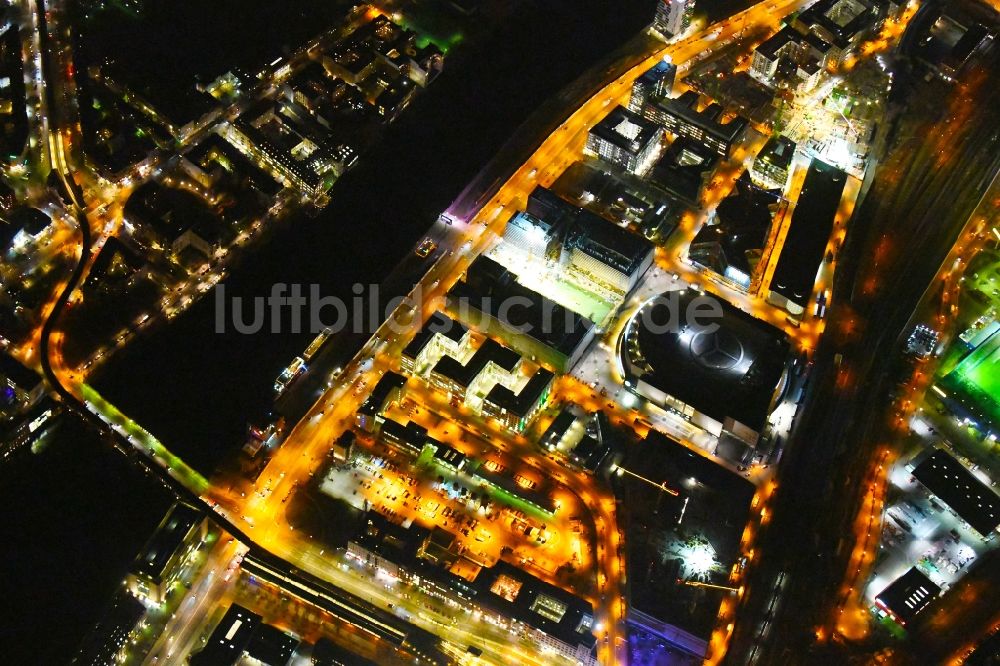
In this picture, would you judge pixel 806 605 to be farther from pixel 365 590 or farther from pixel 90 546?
pixel 90 546

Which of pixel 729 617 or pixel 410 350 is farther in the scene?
pixel 410 350

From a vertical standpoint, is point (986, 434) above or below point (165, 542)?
above

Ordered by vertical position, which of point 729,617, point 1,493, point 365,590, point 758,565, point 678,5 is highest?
point 678,5

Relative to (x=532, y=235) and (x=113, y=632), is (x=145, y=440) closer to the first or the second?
(x=113, y=632)

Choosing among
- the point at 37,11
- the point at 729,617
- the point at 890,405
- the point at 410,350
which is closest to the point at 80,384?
the point at 410,350

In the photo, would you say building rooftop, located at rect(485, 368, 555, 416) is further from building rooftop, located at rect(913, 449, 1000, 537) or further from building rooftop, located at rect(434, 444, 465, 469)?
building rooftop, located at rect(913, 449, 1000, 537)

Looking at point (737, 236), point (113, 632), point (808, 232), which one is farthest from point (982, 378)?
point (113, 632)

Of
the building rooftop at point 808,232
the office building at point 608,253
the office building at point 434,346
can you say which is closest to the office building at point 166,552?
the office building at point 434,346
